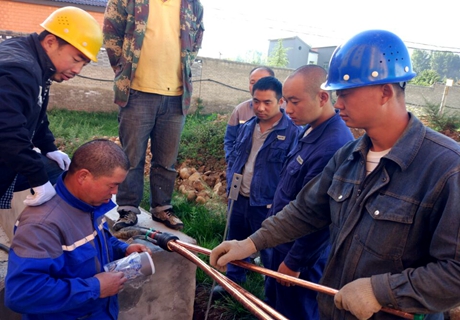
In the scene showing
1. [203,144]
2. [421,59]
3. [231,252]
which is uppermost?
[421,59]

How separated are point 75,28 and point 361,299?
7.48ft

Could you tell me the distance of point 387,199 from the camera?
5.38ft

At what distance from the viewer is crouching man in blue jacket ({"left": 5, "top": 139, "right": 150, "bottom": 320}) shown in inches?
66.3

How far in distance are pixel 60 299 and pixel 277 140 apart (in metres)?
2.22

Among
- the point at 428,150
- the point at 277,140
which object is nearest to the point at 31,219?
the point at 428,150

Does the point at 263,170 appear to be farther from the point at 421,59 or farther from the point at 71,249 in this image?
the point at 421,59

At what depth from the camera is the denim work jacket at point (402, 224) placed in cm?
146

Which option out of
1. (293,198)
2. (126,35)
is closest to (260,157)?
(293,198)

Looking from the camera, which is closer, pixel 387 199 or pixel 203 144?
pixel 387 199

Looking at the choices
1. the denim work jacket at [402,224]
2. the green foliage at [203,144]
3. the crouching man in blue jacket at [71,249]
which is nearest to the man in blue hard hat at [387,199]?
the denim work jacket at [402,224]

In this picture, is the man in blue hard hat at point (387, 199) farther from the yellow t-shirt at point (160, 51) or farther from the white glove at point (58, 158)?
the white glove at point (58, 158)

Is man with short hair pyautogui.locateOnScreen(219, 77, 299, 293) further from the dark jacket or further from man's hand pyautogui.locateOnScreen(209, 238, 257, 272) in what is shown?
the dark jacket

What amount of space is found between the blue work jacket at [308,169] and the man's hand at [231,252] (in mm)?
447

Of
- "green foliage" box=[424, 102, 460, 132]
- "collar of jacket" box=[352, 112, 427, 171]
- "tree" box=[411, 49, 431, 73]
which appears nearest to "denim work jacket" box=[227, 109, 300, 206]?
"collar of jacket" box=[352, 112, 427, 171]
